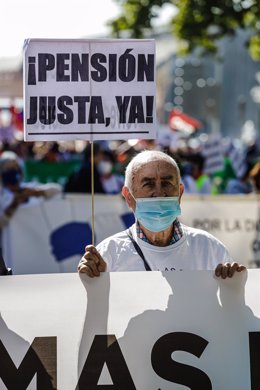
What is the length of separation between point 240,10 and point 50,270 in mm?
4718

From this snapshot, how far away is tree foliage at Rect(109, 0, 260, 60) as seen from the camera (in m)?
13.5

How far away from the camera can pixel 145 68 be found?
189 inches

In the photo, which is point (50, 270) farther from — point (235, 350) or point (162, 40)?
point (162, 40)

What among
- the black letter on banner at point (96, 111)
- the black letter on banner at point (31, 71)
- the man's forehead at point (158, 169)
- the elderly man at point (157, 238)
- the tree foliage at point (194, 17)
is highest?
the tree foliage at point (194, 17)

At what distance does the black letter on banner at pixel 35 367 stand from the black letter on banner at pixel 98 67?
1.24 meters

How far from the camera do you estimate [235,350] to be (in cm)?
431

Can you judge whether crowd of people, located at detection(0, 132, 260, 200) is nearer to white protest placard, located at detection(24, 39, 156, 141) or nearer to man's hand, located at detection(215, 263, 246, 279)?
white protest placard, located at detection(24, 39, 156, 141)

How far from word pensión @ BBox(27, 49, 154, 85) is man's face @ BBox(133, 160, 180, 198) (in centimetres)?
42

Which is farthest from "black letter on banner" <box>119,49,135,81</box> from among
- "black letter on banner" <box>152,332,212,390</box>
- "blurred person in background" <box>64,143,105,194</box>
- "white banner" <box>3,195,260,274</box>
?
"blurred person in background" <box>64,143,105,194</box>

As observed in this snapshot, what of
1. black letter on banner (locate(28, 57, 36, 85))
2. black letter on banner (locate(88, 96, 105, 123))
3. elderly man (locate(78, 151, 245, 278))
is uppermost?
black letter on banner (locate(28, 57, 36, 85))

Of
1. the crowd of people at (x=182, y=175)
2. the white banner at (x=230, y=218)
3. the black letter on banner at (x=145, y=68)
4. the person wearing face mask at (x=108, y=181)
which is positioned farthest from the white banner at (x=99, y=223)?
the black letter on banner at (x=145, y=68)

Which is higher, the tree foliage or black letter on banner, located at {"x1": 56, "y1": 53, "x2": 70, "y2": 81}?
the tree foliage

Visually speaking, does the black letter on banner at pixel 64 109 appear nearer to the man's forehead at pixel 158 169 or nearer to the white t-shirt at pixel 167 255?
the man's forehead at pixel 158 169

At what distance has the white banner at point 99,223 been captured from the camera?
10891 millimetres
